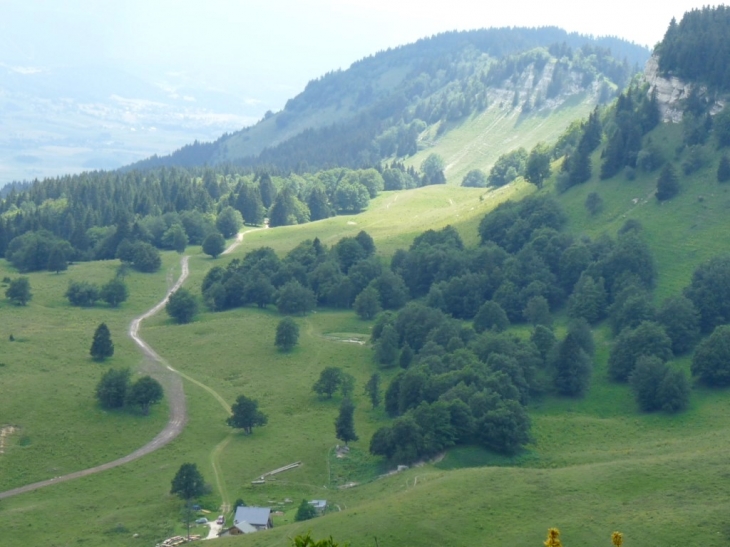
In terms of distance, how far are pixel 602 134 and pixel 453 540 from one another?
388 ft

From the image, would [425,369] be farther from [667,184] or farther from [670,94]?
[670,94]

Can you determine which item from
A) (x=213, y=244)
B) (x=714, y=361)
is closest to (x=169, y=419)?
(x=714, y=361)

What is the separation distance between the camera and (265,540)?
252 feet

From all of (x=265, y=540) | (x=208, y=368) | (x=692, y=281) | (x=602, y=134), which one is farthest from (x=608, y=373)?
(x=602, y=134)

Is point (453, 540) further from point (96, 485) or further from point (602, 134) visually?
point (602, 134)

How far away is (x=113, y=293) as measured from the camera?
6339 inches

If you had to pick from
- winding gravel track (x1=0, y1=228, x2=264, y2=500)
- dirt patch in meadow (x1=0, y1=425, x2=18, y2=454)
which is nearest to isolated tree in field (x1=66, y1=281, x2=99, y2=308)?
winding gravel track (x1=0, y1=228, x2=264, y2=500)

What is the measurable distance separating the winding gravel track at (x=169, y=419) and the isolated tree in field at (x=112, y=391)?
559cm

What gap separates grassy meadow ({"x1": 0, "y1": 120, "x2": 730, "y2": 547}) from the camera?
2992 inches

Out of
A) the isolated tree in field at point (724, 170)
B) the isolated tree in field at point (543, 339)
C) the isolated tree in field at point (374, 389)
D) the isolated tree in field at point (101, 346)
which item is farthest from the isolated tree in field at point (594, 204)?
the isolated tree in field at point (101, 346)

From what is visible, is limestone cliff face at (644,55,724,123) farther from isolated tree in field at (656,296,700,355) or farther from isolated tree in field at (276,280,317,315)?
isolated tree in field at (276,280,317,315)

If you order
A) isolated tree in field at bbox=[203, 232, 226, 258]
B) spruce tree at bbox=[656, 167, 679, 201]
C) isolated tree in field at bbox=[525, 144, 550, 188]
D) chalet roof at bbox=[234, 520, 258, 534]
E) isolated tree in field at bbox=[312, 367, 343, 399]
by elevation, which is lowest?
chalet roof at bbox=[234, 520, 258, 534]

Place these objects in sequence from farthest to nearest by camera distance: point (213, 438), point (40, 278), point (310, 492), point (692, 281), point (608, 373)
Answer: point (40, 278), point (692, 281), point (608, 373), point (213, 438), point (310, 492)

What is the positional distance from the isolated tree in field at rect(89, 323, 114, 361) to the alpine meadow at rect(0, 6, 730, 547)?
0.89 feet
